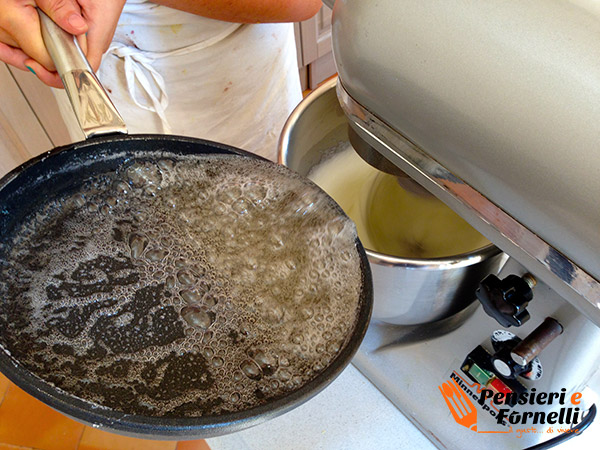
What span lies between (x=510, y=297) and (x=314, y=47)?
1203 mm

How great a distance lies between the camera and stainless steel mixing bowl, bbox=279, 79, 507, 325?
45 centimetres

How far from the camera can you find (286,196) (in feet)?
1.51

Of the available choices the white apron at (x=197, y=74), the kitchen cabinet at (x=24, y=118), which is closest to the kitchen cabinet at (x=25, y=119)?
the kitchen cabinet at (x=24, y=118)

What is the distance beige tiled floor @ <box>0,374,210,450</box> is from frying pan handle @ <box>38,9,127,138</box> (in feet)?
2.50

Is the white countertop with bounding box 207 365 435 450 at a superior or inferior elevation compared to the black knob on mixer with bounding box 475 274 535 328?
inferior

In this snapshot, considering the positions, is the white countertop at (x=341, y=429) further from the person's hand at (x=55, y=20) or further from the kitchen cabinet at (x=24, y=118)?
the kitchen cabinet at (x=24, y=118)

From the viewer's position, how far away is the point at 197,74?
Answer: 2.35 ft

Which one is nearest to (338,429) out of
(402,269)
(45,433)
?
(402,269)

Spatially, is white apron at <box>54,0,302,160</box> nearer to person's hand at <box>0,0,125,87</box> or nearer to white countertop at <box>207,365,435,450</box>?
person's hand at <box>0,0,125,87</box>

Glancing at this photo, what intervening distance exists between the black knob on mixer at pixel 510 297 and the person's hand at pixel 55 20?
41 cm

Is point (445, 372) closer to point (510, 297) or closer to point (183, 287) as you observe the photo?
point (510, 297)

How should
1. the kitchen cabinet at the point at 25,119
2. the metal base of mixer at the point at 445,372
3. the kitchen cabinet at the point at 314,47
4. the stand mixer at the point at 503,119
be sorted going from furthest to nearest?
1. the kitchen cabinet at the point at 314,47
2. the kitchen cabinet at the point at 25,119
3. the metal base of mixer at the point at 445,372
4. the stand mixer at the point at 503,119

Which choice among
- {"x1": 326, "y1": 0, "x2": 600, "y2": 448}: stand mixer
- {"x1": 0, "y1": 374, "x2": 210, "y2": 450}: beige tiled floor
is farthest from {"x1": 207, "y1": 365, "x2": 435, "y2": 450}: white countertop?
{"x1": 0, "y1": 374, "x2": 210, "y2": 450}: beige tiled floor

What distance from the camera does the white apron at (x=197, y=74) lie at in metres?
0.66
